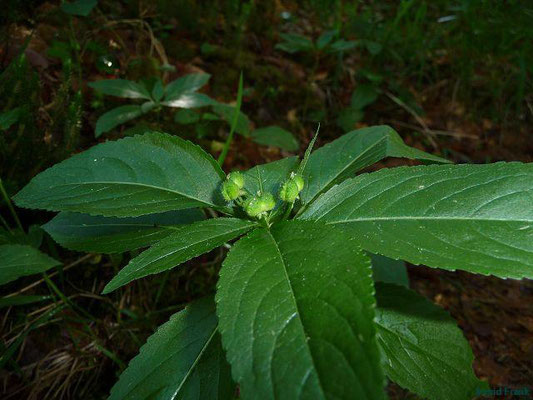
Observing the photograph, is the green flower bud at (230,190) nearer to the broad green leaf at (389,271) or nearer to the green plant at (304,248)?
the green plant at (304,248)

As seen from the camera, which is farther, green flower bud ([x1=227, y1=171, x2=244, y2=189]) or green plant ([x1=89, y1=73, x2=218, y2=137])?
green plant ([x1=89, y1=73, x2=218, y2=137])

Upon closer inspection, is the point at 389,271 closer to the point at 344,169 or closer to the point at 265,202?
the point at 344,169

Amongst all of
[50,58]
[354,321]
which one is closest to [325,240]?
[354,321]

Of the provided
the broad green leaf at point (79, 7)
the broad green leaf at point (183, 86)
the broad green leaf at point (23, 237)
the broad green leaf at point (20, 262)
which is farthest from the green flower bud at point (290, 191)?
the broad green leaf at point (79, 7)

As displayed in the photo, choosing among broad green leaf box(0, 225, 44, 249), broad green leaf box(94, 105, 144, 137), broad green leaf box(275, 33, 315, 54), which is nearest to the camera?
broad green leaf box(0, 225, 44, 249)

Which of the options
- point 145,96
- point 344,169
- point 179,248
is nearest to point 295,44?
point 145,96

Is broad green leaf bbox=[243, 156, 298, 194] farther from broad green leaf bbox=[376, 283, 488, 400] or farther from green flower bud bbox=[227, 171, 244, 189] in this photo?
broad green leaf bbox=[376, 283, 488, 400]

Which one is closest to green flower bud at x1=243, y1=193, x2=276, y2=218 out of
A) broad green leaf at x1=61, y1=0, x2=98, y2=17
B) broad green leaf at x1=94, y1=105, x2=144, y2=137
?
broad green leaf at x1=94, y1=105, x2=144, y2=137
